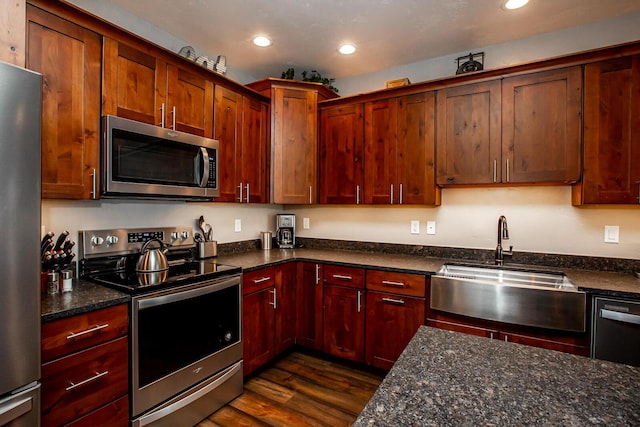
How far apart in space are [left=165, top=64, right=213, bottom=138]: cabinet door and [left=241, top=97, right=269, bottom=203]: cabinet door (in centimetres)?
37

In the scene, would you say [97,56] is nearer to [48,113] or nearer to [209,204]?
[48,113]

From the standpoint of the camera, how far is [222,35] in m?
2.58

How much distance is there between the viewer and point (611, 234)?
229cm

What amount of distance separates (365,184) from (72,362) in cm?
227

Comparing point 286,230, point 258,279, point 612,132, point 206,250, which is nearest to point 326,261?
point 258,279

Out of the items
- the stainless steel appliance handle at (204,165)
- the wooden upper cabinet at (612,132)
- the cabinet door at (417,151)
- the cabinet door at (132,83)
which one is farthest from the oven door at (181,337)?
the wooden upper cabinet at (612,132)

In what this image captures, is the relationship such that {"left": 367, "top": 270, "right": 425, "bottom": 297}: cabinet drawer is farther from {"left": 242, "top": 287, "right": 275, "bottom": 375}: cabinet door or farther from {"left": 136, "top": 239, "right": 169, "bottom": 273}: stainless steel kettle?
{"left": 136, "top": 239, "right": 169, "bottom": 273}: stainless steel kettle

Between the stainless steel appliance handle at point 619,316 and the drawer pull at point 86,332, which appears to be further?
the stainless steel appliance handle at point 619,316

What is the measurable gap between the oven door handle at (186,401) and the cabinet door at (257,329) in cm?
16

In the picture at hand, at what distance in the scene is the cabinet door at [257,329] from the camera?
239 centimetres

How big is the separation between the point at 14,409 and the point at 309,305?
6.41ft

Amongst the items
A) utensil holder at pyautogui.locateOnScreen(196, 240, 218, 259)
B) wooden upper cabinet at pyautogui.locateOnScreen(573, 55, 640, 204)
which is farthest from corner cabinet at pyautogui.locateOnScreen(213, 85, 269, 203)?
wooden upper cabinet at pyautogui.locateOnScreen(573, 55, 640, 204)

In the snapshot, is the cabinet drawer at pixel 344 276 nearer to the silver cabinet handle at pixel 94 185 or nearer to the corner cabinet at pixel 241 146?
the corner cabinet at pixel 241 146

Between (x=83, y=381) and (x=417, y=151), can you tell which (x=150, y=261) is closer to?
(x=83, y=381)
